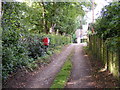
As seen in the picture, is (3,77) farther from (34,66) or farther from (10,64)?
(34,66)

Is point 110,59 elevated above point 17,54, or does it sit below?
below

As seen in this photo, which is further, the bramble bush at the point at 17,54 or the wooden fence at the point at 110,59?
the bramble bush at the point at 17,54

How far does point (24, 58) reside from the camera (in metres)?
6.63

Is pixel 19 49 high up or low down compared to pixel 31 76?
up

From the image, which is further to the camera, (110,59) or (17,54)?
(17,54)

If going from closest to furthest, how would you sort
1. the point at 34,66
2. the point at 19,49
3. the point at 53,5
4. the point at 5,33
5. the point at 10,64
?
the point at 5,33
the point at 10,64
the point at 19,49
the point at 34,66
the point at 53,5

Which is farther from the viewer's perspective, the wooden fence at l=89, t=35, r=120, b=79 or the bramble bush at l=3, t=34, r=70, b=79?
the bramble bush at l=3, t=34, r=70, b=79

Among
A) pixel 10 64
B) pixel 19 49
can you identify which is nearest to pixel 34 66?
pixel 19 49

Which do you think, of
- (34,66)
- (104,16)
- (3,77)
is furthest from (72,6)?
(3,77)

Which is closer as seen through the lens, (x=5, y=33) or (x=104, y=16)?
(x=5, y=33)

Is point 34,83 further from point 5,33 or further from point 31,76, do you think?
point 5,33

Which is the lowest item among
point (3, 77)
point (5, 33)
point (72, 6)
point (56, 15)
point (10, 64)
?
point (3, 77)

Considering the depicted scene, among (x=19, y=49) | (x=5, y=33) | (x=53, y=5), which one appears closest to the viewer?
(x=5, y=33)

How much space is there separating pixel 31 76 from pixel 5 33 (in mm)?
2632
